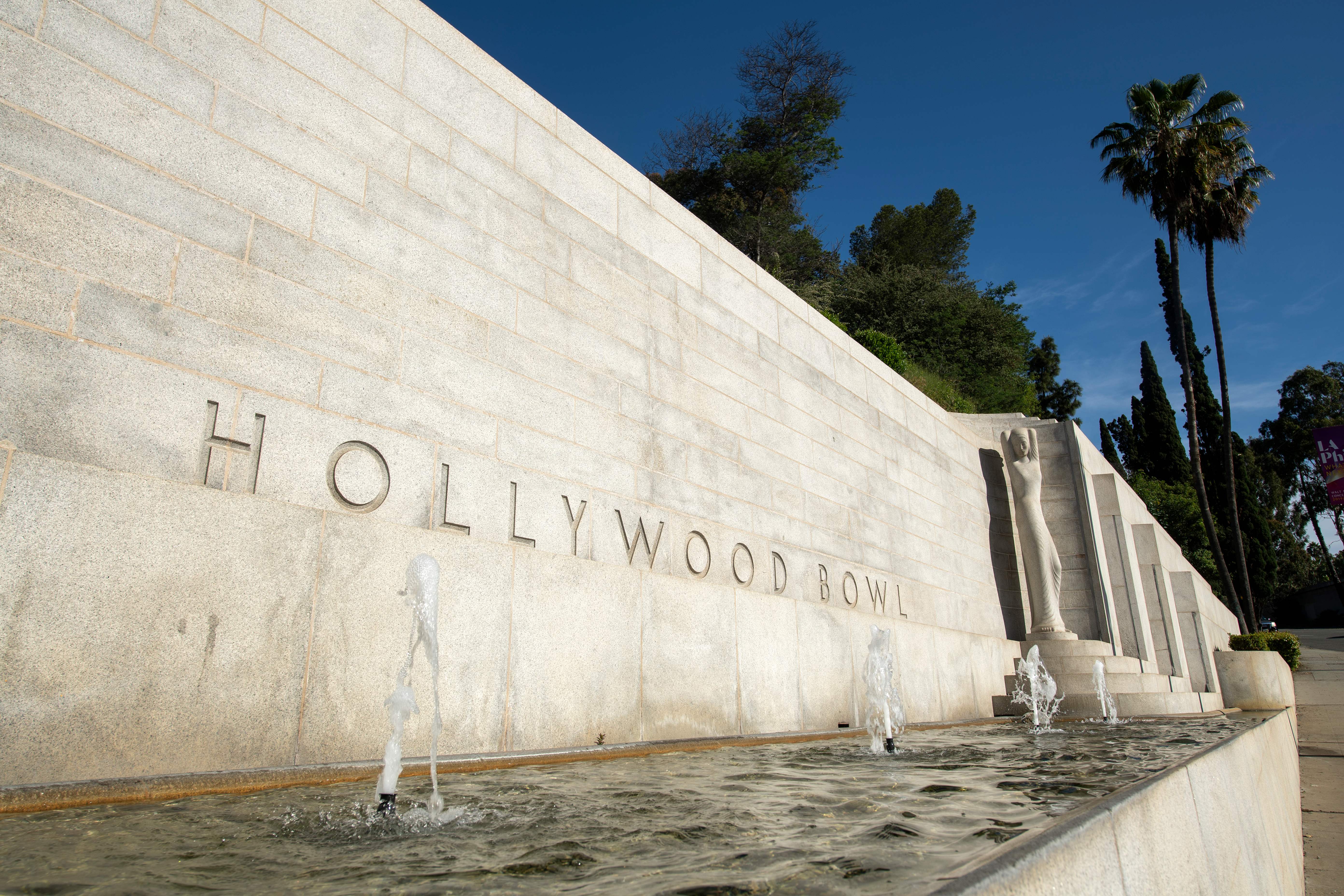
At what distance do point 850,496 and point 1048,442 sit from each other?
6.70 m

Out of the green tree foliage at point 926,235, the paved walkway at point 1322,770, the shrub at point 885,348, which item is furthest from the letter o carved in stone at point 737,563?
the green tree foliage at point 926,235

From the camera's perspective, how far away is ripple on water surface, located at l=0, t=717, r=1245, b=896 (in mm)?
1756

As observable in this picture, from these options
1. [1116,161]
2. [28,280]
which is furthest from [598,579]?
[1116,161]

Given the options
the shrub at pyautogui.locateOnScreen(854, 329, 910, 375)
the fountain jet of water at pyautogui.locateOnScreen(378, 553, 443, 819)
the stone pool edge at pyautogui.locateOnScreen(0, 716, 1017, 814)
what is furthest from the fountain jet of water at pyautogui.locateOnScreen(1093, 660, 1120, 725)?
the shrub at pyautogui.locateOnScreen(854, 329, 910, 375)

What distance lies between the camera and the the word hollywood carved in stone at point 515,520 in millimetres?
3660

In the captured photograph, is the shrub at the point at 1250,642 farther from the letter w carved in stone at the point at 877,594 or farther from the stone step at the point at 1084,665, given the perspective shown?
the letter w carved in stone at the point at 877,594

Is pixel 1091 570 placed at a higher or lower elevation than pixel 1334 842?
higher

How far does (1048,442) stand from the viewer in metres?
13.8

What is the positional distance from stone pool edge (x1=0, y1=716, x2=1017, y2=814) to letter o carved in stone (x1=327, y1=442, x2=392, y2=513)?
1.21 metres

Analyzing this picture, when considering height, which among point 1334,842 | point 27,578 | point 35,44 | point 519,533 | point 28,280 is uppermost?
point 35,44

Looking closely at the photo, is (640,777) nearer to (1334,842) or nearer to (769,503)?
(769,503)

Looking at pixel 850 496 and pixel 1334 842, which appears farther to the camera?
pixel 850 496

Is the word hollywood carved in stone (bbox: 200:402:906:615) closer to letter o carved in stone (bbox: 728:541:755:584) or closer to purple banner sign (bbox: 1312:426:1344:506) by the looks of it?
letter o carved in stone (bbox: 728:541:755:584)

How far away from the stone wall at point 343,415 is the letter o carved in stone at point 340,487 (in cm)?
2
